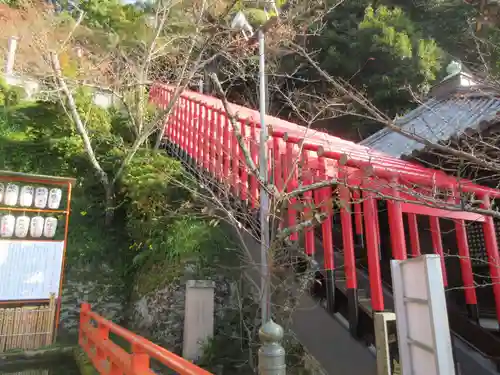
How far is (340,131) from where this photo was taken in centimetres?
1736

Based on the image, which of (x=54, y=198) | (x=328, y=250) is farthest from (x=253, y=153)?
(x=54, y=198)

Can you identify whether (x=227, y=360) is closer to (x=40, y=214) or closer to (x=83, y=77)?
(x=40, y=214)

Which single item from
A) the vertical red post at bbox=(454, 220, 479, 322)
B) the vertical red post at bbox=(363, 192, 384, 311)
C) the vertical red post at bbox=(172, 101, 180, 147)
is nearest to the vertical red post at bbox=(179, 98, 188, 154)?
the vertical red post at bbox=(172, 101, 180, 147)

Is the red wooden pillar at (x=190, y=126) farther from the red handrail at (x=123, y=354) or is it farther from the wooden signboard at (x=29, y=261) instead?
the red handrail at (x=123, y=354)

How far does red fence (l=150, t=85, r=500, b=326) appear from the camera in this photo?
5.37 m

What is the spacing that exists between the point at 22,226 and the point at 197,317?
13.4ft

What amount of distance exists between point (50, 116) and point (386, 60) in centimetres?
1191

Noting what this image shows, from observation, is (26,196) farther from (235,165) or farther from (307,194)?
(307,194)

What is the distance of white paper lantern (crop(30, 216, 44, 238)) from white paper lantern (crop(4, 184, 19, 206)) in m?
0.53

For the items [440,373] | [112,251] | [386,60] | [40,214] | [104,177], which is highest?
[386,60]

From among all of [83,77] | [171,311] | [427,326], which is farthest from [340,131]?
[427,326]

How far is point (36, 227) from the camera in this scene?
28.6 feet

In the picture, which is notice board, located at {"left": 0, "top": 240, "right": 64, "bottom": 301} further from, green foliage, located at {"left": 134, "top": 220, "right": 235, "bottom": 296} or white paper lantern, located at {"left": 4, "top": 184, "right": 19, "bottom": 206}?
green foliage, located at {"left": 134, "top": 220, "right": 235, "bottom": 296}

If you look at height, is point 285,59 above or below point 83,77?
above
